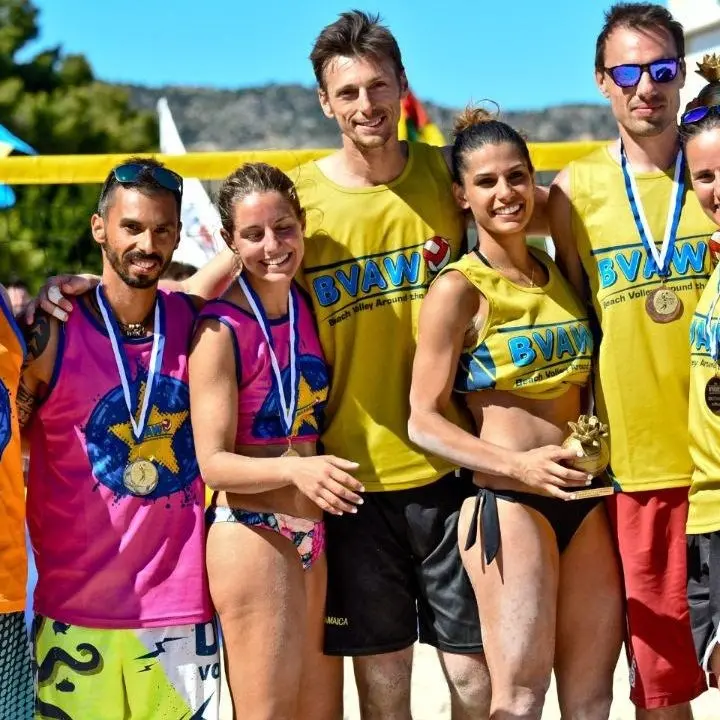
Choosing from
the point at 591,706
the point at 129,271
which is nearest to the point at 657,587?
the point at 591,706

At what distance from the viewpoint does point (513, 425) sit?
4020 mm

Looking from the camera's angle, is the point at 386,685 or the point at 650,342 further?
the point at 386,685

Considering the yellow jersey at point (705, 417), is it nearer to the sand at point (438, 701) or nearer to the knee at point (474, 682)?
the knee at point (474, 682)

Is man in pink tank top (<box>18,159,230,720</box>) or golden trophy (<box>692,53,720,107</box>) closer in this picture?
man in pink tank top (<box>18,159,230,720</box>)

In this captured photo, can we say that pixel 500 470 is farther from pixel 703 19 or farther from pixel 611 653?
pixel 703 19

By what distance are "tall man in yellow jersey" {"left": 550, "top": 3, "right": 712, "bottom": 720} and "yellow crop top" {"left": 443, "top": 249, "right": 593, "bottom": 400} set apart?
197 millimetres

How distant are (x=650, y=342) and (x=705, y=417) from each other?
1.21ft

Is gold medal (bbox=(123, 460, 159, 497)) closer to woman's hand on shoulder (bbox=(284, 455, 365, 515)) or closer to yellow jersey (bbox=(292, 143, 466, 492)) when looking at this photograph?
woman's hand on shoulder (bbox=(284, 455, 365, 515))

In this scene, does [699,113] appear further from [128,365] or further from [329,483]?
[128,365]

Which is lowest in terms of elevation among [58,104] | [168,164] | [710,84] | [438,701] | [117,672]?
[438,701]

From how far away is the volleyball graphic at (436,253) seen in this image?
421cm

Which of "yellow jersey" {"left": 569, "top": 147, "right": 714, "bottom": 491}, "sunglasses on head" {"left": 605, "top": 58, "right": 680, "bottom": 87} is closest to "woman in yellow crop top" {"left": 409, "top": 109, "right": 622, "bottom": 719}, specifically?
"yellow jersey" {"left": 569, "top": 147, "right": 714, "bottom": 491}

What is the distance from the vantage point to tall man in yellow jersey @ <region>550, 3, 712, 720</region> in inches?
163

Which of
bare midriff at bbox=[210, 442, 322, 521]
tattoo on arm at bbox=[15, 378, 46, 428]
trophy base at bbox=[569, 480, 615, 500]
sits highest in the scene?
tattoo on arm at bbox=[15, 378, 46, 428]
